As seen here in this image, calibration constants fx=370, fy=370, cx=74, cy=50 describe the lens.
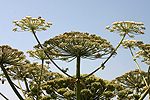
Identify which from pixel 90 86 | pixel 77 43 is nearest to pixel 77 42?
pixel 77 43

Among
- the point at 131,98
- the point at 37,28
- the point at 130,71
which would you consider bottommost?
the point at 131,98

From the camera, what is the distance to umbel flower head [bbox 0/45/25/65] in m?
20.6

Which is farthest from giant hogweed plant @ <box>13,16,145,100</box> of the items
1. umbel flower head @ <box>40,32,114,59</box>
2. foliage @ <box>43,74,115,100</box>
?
foliage @ <box>43,74,115,100</box>

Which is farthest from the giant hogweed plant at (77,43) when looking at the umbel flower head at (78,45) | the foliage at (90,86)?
the foliage at (90,86)

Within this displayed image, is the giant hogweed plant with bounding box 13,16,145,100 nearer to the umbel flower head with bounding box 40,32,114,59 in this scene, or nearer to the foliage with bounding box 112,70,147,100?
the umbel flower head with bounding box 40,32,114,59

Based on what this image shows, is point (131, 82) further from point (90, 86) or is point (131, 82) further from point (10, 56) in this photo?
point (10, 56)

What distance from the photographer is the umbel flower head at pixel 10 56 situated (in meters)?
20.6

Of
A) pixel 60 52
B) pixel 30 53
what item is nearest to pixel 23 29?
pixel 60 52

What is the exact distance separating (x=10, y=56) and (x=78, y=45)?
5.33 m

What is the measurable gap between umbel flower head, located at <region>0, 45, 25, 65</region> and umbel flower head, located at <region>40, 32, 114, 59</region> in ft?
11.0

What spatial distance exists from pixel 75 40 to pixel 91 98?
11254mm

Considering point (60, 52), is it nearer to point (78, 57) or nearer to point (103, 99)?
point (78, 57)

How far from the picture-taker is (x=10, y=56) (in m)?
20.9

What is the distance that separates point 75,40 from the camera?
17.2m
